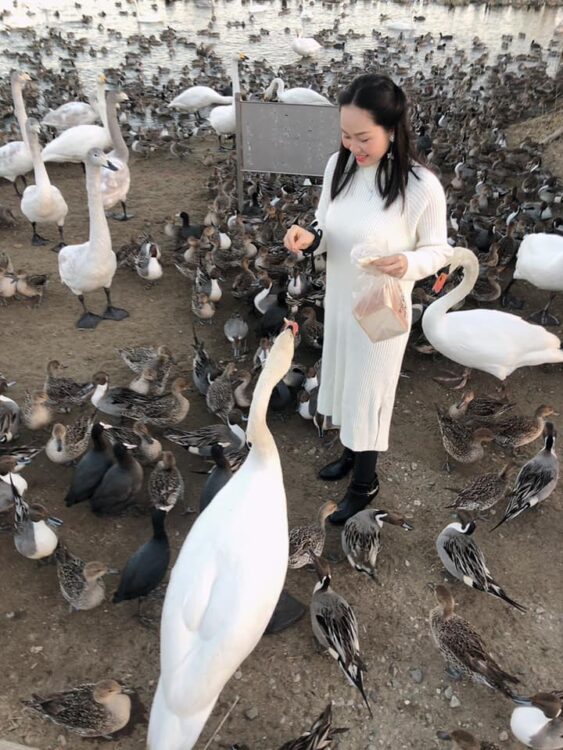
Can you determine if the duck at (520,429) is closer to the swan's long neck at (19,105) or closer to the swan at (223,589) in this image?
the swan at (223,589)

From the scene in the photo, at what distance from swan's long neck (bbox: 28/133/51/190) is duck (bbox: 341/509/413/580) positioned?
5.87 meters

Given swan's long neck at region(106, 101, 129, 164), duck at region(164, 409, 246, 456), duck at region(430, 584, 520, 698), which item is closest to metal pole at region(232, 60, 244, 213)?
swan's long neck at region(106, 101, 129, 164)

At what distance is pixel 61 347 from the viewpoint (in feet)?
19.5

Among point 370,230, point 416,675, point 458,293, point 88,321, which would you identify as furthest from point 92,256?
point 416,675

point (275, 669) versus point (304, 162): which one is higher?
point (304, 162)

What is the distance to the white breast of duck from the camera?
116 inches

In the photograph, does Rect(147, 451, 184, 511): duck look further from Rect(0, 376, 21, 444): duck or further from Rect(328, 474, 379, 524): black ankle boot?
Rect(0, 376, 21, 444): duck

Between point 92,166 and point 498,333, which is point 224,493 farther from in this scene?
point 92,166

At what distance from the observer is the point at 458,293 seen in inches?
197

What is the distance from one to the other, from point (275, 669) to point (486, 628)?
4.44 ft

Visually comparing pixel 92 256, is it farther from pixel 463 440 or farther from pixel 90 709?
pixel 90 709

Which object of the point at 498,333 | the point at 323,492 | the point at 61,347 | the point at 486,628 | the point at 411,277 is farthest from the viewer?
the point at 61,347

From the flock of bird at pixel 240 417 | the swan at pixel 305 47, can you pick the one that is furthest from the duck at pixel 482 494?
the swan at pixel 305 47

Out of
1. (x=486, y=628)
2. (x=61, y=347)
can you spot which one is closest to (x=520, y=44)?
(x=61, y=347)
